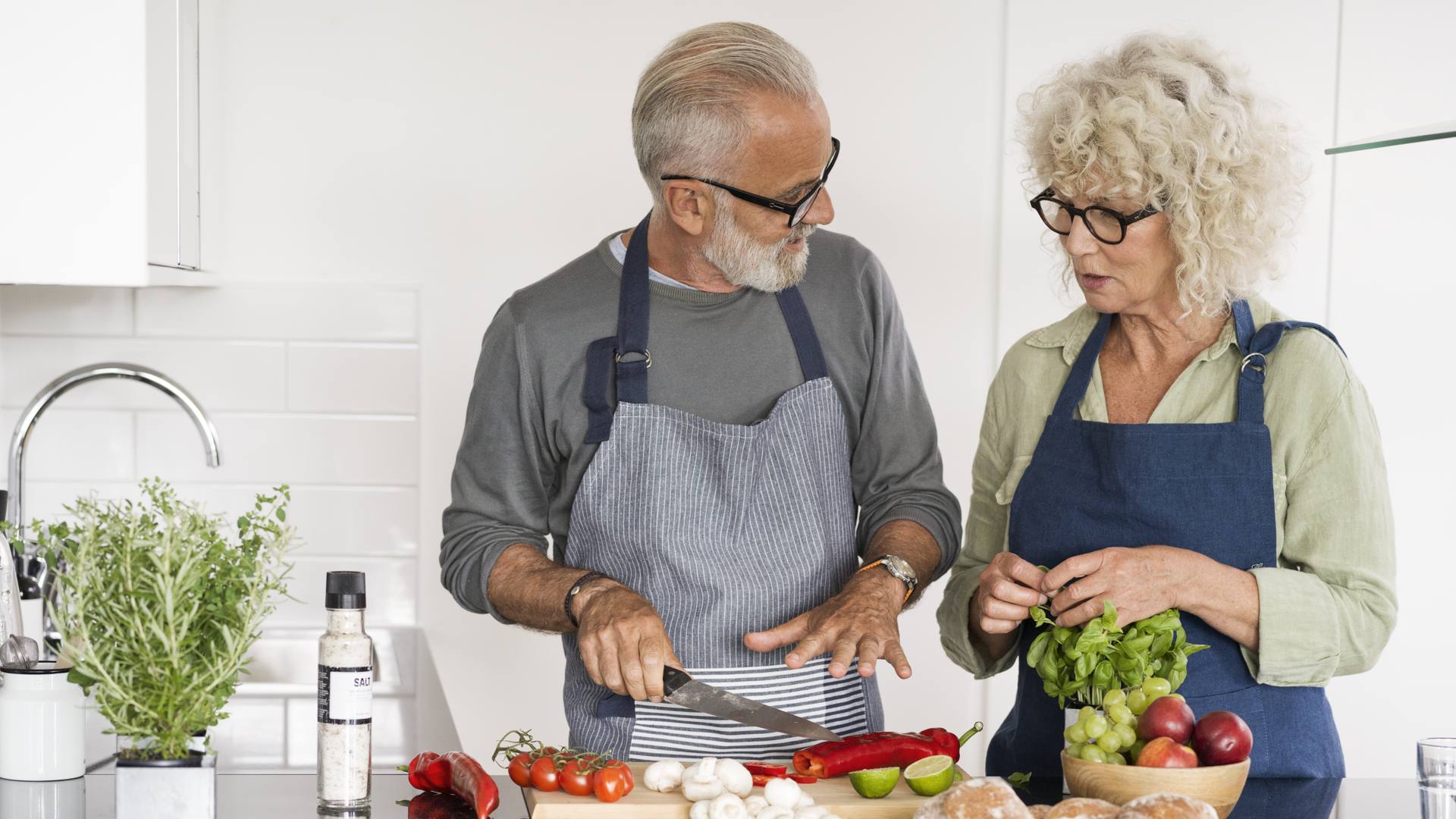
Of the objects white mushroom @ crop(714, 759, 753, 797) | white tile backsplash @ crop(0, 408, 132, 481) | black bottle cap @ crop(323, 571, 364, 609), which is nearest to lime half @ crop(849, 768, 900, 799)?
white mushroom @ crop(714, 759, 753, 797)

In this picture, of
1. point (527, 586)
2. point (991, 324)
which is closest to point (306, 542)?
point (527, 586)

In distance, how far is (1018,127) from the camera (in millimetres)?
1937

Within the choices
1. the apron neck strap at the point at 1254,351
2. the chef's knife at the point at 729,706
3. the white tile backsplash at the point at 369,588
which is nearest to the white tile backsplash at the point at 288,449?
the white tile backsplash at the point at 369,588

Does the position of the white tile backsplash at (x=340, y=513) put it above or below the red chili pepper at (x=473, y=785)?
above

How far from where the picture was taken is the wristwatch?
5.88ft

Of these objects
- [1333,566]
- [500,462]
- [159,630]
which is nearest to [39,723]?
Result: [159,630]

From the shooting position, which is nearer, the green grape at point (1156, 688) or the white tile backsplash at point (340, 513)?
the green grape at point (1156, 688)

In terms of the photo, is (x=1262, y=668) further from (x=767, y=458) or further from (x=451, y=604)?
(x=451, y=604)

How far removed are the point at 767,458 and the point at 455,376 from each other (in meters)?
1.15

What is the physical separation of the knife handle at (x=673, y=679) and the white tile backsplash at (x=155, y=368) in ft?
4.92

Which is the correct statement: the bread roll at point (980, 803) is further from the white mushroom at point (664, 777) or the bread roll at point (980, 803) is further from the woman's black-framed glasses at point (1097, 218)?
the woman's black-framed glasses at point (1097, 218)

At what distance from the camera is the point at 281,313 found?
277 centimetres

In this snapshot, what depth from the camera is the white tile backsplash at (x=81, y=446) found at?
2.74 metres

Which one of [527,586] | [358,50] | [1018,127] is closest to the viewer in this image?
[527,586]
